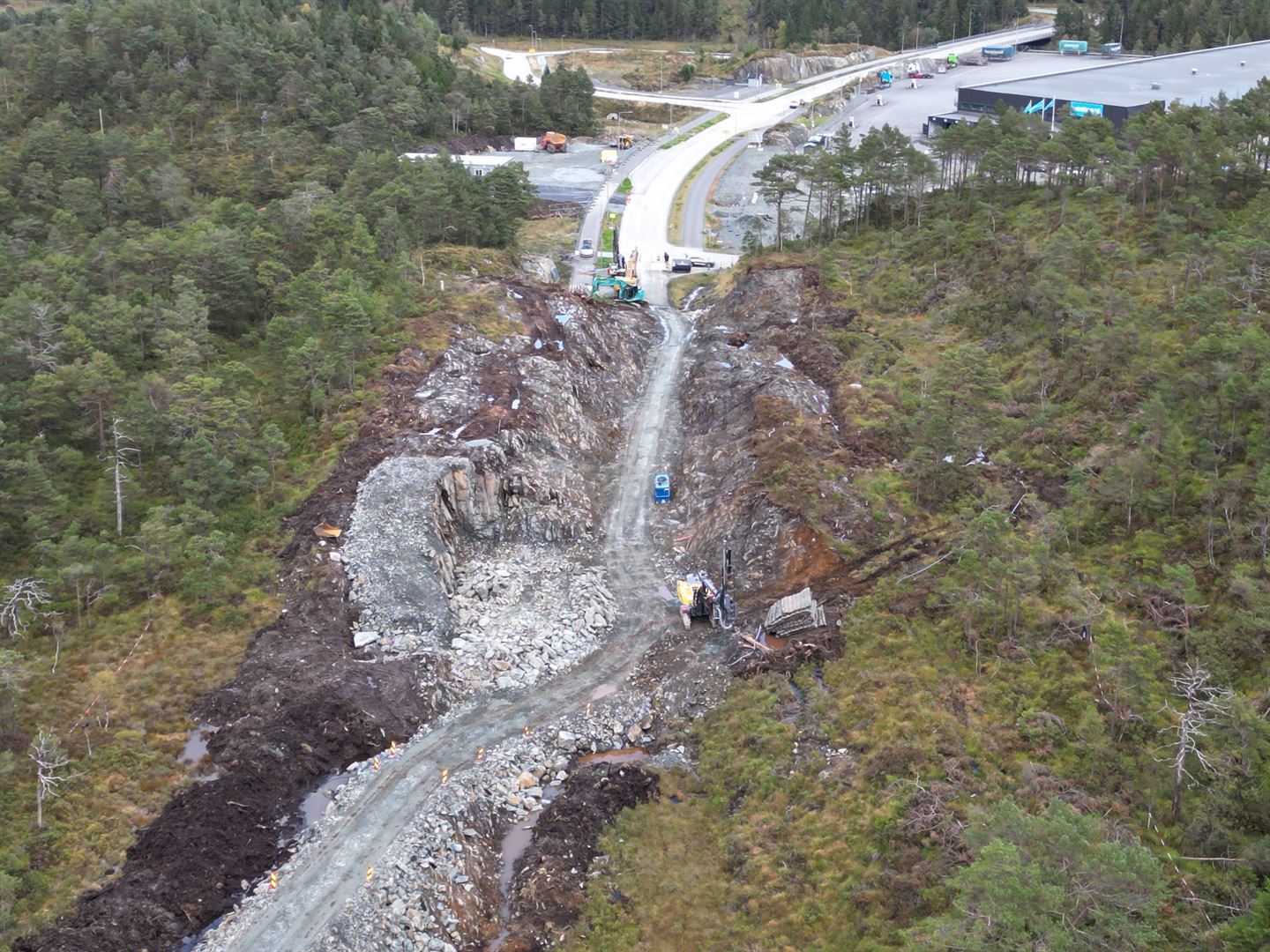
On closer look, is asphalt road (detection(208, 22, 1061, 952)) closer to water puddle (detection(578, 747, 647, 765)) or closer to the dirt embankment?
→ the dirt embankment

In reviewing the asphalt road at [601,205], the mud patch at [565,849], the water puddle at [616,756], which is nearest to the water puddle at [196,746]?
the mud patch at [565,849]

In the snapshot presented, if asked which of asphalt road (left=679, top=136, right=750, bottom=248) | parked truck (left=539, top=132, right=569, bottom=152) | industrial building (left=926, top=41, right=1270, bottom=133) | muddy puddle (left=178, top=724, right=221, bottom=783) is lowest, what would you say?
muddy puddle (left=178, top=724, right=221, bottom=783)

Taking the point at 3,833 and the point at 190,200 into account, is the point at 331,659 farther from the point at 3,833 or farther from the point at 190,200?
the point at 190,200

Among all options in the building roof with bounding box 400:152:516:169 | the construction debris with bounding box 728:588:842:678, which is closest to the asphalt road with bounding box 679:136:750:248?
the building roof with bounding box 400:152:516:169

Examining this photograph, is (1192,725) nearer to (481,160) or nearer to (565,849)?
(565,849)

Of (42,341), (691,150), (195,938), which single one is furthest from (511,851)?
(691,150)

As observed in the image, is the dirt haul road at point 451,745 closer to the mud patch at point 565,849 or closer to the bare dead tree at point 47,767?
the mud patch at point 565,849

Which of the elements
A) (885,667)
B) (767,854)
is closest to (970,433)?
(885,667)
